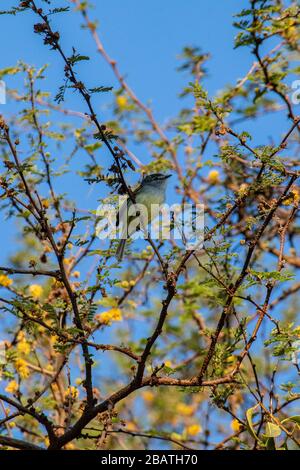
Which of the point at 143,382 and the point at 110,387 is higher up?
the point at 110,387

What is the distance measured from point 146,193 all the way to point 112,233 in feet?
1.55

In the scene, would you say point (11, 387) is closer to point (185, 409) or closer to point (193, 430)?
point (193, 430)

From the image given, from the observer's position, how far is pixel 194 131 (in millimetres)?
5352

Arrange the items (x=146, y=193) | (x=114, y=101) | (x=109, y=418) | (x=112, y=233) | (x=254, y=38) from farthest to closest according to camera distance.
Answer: (x=114, y=101), (x=146, y=193), (x=112, y=233), (x=254, y=38), (x=109, y=418)

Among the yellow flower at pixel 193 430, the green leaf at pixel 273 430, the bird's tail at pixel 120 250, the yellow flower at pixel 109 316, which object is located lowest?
the green leaf at pixel 273 430

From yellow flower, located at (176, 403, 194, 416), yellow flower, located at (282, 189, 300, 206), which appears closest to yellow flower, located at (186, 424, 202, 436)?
yellow flower, located at (176, 403, 194, 416)

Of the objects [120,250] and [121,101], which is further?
[121,101]

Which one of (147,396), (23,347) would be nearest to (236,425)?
(23,347)

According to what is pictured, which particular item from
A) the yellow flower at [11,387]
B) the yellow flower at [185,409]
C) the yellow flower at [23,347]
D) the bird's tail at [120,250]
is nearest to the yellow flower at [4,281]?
the yellow flower at [23,347]

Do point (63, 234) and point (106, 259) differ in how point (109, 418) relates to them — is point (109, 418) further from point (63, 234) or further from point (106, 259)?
point (63, 234)

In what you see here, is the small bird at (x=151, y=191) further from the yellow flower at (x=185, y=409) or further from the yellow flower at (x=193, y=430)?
the yellow flower at (x=185, y=409)

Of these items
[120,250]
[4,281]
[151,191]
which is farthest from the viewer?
[151,191]
